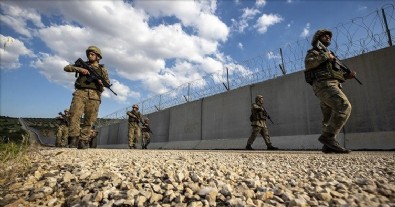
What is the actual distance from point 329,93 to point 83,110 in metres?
4.10

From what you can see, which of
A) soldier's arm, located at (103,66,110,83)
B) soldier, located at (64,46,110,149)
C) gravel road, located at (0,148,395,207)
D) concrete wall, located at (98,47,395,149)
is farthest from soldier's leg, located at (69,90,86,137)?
concrete wall, located at (98,47,395,149)

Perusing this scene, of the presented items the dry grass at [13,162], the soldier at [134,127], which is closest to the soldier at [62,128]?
the soldier at [134,127]

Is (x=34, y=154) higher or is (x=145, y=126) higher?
(x=145, y=126)

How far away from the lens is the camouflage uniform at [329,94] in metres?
3.92

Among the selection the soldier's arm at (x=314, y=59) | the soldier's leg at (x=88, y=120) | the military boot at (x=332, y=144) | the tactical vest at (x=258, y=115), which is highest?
the soldier's arm at (x=314, y=59)

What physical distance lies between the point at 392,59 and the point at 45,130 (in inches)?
2044

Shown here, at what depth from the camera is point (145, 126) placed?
482 inches

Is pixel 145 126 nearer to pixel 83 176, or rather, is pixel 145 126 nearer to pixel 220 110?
pixel 220 110

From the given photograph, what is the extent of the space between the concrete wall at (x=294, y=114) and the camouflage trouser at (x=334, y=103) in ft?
6.91

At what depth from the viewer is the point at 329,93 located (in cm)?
401

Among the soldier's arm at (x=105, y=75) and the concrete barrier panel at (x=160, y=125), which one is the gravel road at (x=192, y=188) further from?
the concrete barrier panel at (x=160, y=125)

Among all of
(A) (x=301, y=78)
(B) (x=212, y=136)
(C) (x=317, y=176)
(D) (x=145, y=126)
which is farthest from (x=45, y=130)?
(C) (x=317, y=176)

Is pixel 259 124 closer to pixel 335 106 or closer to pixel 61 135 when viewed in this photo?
pixel 335 106

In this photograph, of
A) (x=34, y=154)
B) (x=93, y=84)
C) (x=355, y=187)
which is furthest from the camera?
(x=93, y=84)
